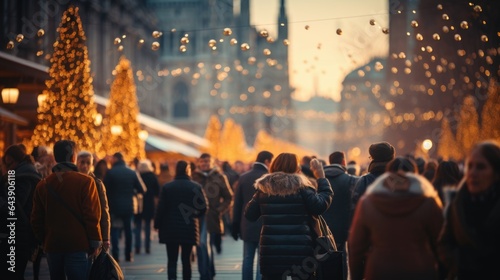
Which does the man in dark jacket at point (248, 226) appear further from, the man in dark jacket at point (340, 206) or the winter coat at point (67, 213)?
the winter coat at point (67, 213)

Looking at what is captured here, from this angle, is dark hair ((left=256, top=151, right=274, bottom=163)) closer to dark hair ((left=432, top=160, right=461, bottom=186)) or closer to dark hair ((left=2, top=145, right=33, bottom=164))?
dark hair ((left=432, top=160, right=461, bottom=186))

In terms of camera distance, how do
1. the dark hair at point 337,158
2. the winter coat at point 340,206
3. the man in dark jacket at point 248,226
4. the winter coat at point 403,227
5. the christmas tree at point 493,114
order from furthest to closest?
the christmas tree at point 493,114, the dark hair at point 337,158, the man in dark jacket at point 248,226, the winter coat at point 340,206, the winter coat at point 403,227

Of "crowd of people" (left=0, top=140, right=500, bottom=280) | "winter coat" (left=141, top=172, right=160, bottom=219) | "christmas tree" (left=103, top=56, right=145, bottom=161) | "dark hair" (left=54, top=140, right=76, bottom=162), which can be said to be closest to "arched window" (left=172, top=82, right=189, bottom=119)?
"christmas tree" (left=103, top=56, right=145, bottom=161)

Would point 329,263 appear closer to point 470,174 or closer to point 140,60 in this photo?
point 470,174

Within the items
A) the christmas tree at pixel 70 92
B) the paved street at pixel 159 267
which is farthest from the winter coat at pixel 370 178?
the christmas tree at pixel 70 92

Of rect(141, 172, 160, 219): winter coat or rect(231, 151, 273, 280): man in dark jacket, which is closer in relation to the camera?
rect(231, 151, 273, 280): man in dark jacket

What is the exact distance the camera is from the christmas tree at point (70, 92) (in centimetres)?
2497

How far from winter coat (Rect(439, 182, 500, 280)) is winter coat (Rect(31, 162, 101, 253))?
3942mm

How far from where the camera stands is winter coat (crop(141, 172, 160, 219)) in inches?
837

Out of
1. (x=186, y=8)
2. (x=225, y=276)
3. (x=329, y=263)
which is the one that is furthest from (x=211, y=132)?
(x=329, y=263)

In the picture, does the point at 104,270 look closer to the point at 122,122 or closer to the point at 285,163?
the point at 285,163

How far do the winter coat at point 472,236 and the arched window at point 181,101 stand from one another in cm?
10508

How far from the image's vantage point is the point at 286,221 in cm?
996

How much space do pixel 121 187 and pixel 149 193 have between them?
308cm
